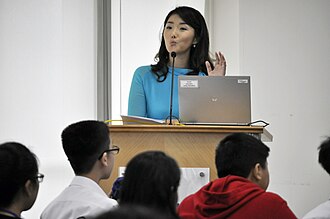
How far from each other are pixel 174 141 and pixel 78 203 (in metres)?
0.91

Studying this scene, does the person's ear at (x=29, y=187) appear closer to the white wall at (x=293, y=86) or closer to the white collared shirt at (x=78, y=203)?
the white collared shirt at (x=78, y=203)

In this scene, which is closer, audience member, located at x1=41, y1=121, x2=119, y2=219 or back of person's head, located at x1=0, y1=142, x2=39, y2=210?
back of person's head, located at x1=0, y1=142, x2=39, y2=210

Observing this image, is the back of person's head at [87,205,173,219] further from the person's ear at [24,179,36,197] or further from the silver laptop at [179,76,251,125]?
the silver laptop at [179,76,251,125]

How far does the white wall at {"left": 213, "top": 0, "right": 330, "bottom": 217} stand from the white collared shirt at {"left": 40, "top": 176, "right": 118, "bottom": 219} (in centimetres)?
361

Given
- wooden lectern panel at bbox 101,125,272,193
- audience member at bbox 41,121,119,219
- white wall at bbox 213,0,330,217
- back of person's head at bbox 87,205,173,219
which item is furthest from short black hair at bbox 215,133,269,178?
white wall at bbox 213,0,330,217

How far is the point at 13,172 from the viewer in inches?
85.8

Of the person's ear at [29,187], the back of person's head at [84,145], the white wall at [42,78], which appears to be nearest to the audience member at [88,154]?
the back of person's head at [84,145]

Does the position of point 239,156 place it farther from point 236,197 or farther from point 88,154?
point 88,154

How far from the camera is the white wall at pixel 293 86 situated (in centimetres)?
593

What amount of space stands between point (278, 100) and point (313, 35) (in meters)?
0.63

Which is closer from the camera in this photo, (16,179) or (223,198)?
(16,179)

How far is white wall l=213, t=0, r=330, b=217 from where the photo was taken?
593cm

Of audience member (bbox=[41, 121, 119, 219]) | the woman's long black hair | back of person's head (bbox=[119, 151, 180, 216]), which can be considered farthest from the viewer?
the woman's long black hair

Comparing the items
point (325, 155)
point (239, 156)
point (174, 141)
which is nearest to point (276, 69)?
point (174, 141)
